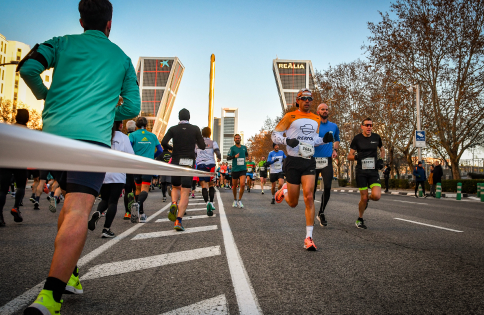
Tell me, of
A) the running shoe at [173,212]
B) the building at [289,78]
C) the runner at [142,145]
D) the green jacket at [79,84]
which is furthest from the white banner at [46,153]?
the building at [289,78]

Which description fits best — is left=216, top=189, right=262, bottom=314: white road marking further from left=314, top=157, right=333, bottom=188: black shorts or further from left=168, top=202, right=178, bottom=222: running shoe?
left=314, top=157, right=333, bottom=188: black shorts

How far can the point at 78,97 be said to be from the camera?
225 cm

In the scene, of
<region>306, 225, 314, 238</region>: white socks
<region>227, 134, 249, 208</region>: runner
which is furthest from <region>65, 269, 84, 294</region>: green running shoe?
<region>227, 134, 249, 208</region>: runner

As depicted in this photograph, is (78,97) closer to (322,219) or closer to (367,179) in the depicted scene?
(322,219)

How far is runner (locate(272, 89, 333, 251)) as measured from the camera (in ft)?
16.4

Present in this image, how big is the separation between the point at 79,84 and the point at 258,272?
2169 millimetres

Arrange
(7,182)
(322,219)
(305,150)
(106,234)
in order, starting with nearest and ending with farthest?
(305,150)
(106,234)
(7,182)
(322,219)

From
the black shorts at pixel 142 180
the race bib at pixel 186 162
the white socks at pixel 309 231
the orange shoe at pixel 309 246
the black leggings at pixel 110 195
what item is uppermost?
the race bib at pixel 186 162

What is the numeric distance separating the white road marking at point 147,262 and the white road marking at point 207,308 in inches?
46.0

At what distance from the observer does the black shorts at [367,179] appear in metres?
7.09

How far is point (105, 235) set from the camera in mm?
5496

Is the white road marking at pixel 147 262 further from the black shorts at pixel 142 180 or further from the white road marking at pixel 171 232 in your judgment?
the black shorts at pixel 142 180

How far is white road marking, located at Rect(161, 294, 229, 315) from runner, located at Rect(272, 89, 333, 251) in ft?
8.01

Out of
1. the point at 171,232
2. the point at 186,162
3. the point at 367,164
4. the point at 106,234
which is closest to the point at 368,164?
the point at 367,164
